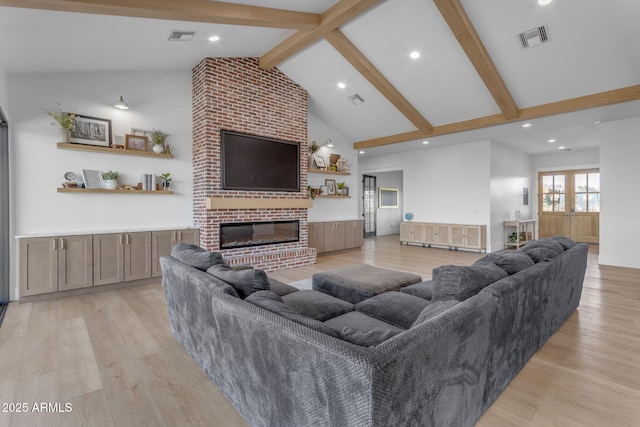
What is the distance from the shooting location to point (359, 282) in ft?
10.1

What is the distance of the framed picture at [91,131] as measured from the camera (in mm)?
4242

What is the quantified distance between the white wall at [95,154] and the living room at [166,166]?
12mm

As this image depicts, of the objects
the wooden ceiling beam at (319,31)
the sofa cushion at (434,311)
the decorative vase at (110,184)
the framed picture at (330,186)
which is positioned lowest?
the sofa cushion at (434,311)

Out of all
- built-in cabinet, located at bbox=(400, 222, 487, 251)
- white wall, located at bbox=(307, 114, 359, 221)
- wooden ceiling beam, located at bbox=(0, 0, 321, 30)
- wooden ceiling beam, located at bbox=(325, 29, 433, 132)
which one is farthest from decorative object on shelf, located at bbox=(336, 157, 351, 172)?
wooden ceiling beam, located at bbox=(0, 0, 321, 30)

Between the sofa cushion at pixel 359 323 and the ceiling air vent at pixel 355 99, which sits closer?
the sofa cushion at pixel 359 323

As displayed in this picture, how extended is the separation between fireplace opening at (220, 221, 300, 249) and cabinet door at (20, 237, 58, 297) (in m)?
2.16

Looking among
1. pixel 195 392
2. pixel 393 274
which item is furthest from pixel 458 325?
pixel 393 274

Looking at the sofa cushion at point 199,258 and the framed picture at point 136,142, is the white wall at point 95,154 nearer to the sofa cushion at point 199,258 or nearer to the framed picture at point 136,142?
the framed picture at point 136,142

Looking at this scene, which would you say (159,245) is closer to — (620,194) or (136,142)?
(136,142)

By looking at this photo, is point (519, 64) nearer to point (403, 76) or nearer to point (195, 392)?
point (403, 76)

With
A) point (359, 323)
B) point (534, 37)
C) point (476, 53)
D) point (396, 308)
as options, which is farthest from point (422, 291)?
point (534, 37)

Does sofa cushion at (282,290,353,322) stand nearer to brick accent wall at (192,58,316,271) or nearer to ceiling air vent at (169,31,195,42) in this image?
brick accent wall at (192,58,316,271)

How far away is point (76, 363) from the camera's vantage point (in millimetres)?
2389

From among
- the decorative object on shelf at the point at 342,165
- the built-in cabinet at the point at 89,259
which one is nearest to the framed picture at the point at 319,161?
the decorative object on shelf at the point at 342,165
